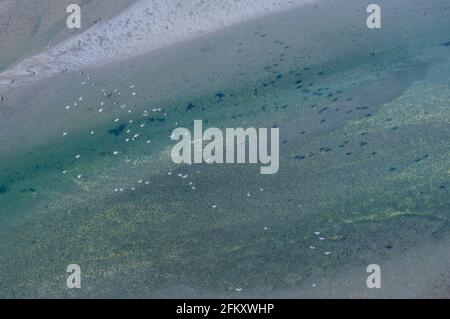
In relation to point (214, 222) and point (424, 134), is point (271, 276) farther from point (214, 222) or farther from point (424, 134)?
point (424, 134)

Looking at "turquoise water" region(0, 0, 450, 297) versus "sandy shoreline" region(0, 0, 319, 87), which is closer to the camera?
"turquoise water" region(0, 0, 450, 297)

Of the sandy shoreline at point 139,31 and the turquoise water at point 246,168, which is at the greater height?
the sandy shoreline at point 139,31

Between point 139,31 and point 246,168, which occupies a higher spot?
point 139,31

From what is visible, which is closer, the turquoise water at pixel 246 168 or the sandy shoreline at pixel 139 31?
the turquoise water at pixel 246 168

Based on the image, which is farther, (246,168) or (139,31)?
(139,31)

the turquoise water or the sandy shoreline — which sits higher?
the sandy shoreline
